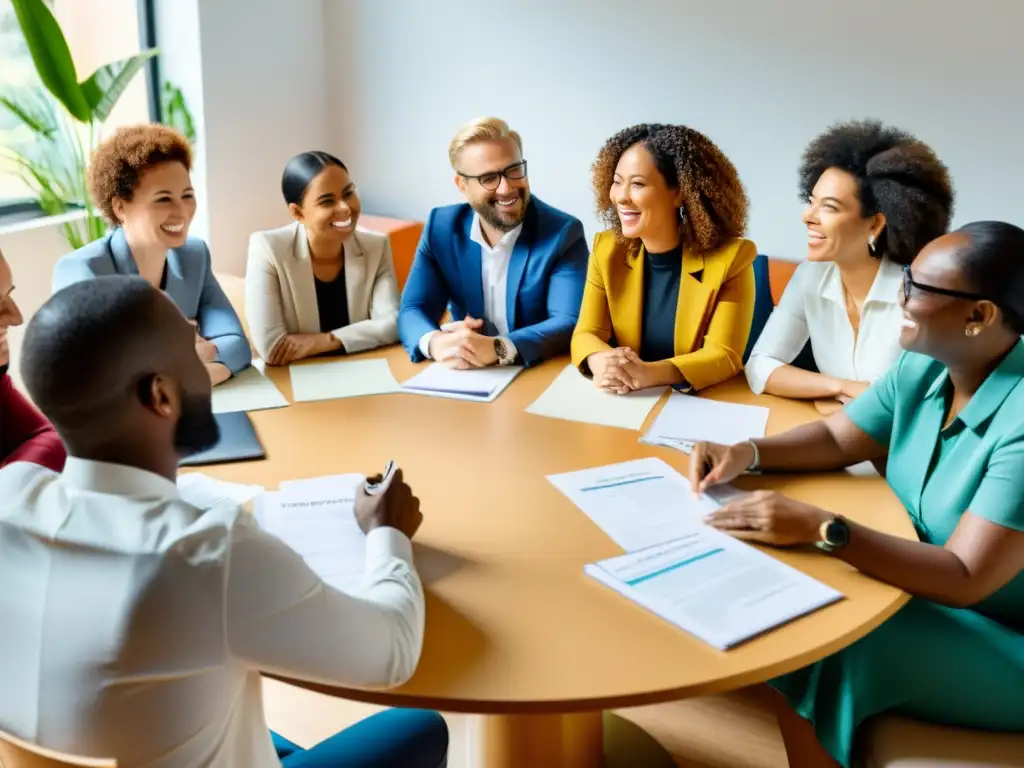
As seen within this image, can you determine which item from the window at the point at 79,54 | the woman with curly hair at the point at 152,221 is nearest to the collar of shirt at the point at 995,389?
the woman with curly hair at the point at 152,221

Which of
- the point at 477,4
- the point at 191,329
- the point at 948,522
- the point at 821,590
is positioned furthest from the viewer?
the point at 477,4

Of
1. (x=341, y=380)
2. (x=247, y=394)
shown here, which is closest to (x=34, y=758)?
(x=247, y=394)

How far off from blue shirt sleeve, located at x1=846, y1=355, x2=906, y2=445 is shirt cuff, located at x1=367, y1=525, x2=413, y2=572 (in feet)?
3.17

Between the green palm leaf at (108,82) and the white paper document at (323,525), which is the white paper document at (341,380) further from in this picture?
the green palm leaf at (108,82)

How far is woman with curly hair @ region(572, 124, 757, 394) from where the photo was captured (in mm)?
2414

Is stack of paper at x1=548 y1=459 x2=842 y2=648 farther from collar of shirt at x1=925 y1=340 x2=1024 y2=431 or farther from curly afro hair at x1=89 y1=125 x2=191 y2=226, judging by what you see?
curly afro hair at x1=89 y1=125 x2=191 y2=226

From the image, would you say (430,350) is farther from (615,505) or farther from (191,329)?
(191,329)

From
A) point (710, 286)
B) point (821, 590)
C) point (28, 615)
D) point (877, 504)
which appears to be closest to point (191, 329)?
point (28, 615)

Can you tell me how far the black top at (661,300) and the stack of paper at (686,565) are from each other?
79 centimetres

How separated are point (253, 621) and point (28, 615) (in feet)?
0.79

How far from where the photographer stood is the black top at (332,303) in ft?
8.73

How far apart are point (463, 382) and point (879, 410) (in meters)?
0.94

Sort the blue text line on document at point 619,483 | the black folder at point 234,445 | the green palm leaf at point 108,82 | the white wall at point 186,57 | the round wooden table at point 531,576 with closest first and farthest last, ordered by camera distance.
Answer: the round wooden table at point 531,576
the blue text line on document at point 619,483
the black folder at point 234,445
the green palm leaf at point 108,82
the white wall at point 186,57

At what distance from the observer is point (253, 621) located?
104cm
